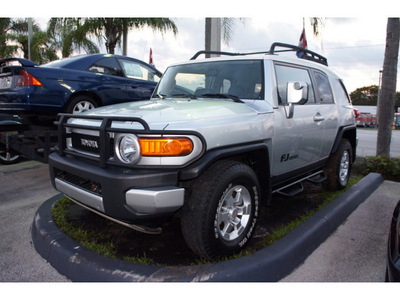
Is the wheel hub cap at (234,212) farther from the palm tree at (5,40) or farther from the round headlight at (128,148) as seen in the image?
the palm tree at (5,40)

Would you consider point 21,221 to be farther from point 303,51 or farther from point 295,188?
point 303,51

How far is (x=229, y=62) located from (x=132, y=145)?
5.79 ft

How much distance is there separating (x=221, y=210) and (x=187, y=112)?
0.89 m

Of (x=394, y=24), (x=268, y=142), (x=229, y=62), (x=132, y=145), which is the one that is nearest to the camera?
(x=132, y=145)

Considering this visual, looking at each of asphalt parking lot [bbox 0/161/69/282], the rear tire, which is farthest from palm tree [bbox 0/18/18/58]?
the rear tire

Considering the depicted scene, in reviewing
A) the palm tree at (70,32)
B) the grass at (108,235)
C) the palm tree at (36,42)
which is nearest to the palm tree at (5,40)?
the palm tree at (36,42)

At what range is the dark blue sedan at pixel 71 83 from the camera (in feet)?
13.9

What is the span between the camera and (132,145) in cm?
235

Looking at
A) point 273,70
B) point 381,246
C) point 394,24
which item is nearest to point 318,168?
point 381,246

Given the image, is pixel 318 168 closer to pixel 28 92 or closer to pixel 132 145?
pixel 132 145

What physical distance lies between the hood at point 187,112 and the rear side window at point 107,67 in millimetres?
2524

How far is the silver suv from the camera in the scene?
2309 millimetres

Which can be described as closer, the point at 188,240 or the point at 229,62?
the point at 188,240

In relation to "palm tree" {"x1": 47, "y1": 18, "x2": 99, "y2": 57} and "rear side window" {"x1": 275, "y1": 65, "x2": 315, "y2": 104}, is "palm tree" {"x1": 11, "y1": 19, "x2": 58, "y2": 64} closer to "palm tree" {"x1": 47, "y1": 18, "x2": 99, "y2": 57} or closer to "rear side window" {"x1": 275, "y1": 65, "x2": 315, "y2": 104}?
"palm tree" {"x1": 47, "y1": 18, "x2": 99, "y2": 57}
